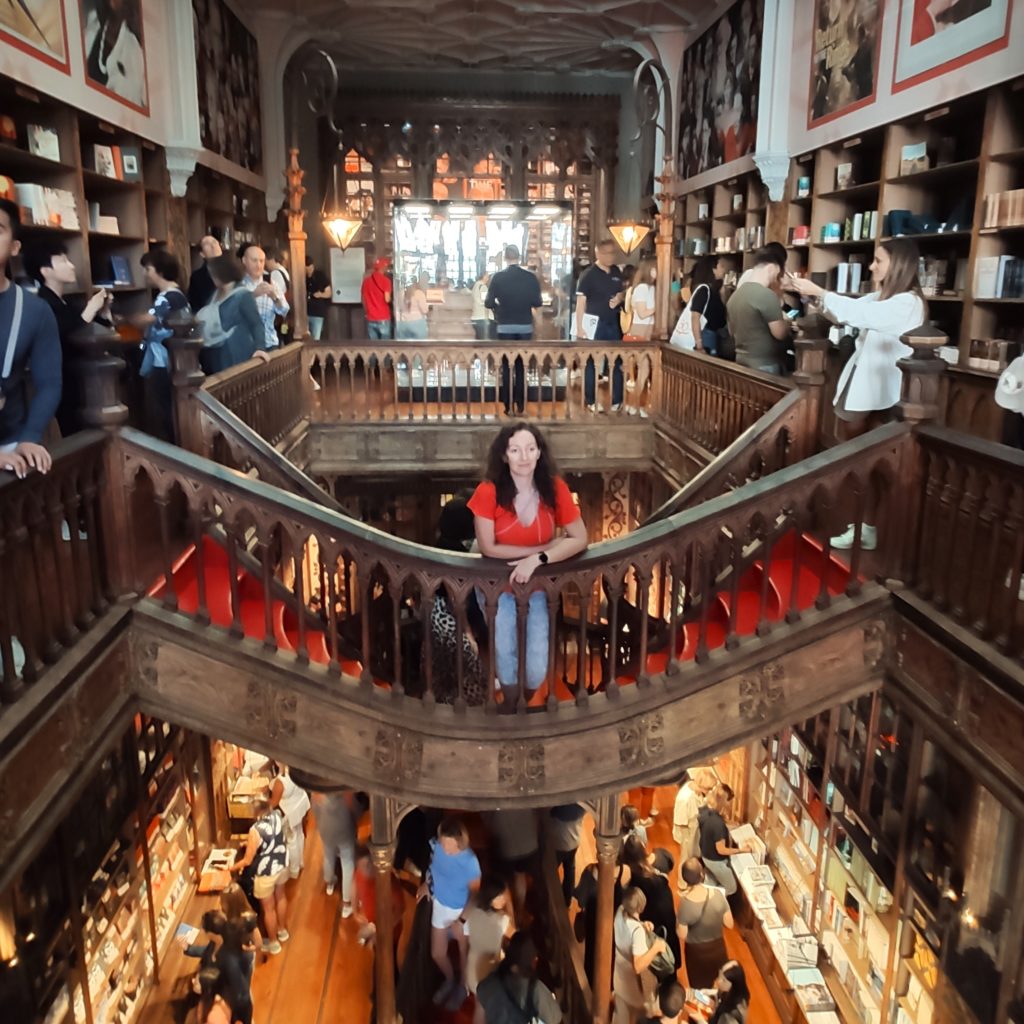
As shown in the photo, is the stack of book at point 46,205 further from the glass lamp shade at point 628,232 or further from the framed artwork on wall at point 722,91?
the framed artwork on wall at point 722,91

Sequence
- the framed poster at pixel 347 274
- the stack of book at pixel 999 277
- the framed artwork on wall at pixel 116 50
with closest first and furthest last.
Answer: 1. the stack of book at pixel 999 277
2. the framed artwork on wall at pixel 116 50
3. the framed poster at pixel 347 274

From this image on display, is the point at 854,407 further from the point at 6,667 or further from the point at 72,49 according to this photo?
the point at 72,49

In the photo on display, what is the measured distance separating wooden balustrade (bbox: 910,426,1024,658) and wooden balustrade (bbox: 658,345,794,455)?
180cm

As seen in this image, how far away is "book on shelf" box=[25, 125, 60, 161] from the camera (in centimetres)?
633

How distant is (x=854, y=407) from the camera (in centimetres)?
451

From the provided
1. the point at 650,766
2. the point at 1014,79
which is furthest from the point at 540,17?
the point at 650,766

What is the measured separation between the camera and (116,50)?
24.6 feet

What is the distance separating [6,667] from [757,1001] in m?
4.98

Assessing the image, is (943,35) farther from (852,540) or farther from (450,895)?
(450,895)

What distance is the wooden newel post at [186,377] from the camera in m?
4.98

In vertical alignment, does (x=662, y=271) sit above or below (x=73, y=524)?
above

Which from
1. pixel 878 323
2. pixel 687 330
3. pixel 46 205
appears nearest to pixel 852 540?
pixel 878 323

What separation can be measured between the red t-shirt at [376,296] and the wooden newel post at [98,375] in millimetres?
7082

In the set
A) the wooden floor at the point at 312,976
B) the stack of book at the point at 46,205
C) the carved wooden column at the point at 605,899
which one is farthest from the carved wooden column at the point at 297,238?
the carved wooden column at the point at 605,899
